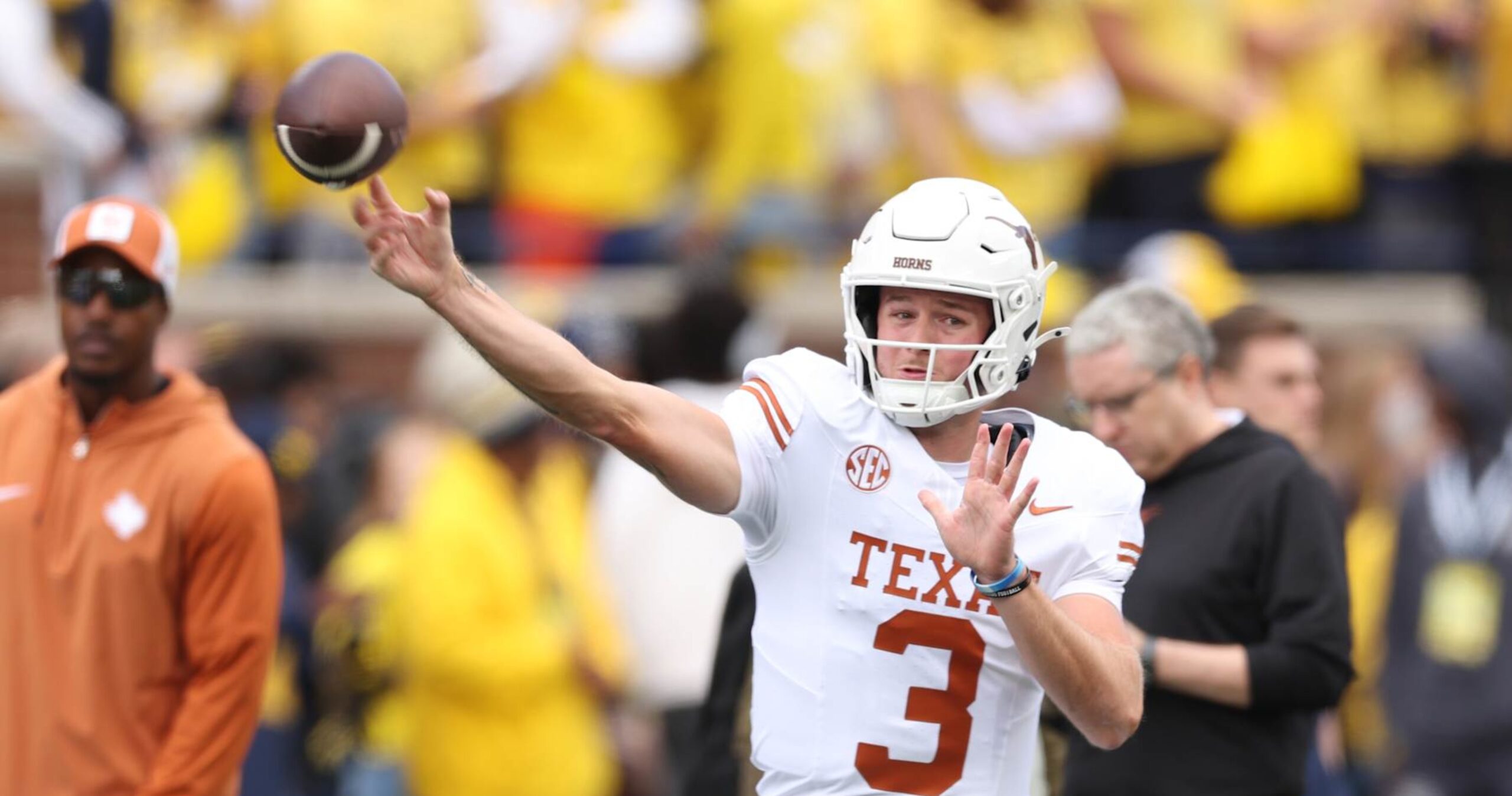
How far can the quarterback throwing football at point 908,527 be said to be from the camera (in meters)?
4.14

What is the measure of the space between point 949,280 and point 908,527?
17.9 inches

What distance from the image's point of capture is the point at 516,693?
23.5 ft

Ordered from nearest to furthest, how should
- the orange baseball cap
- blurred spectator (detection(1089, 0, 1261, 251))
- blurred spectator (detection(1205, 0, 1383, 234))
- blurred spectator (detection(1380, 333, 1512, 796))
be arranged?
the orange baseball cap < blurred spectator (detection(1380, 333, 1512, 796)) < blurred spectator (detection(1089, 0, 1261, 251)) < blurred spectator (detection(1205, 0, 1383, 234))

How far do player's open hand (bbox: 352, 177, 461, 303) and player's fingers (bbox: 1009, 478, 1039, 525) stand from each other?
1.01 m

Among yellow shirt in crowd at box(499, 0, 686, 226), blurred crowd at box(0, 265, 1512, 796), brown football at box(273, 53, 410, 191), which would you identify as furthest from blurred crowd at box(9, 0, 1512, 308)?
brown football at box(273, 53, 410, 191)

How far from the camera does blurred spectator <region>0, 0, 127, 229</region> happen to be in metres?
10.1

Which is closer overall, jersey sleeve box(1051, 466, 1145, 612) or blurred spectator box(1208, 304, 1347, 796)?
jersey sleeve box(1051, 466, 1145, 612)

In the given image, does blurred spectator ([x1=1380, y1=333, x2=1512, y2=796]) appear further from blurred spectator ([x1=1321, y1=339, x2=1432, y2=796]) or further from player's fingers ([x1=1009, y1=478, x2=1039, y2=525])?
player's fingers ([x1=1009, y1=478, x2=1039, y2=525])

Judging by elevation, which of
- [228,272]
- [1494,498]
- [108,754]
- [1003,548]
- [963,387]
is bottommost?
[108,754]

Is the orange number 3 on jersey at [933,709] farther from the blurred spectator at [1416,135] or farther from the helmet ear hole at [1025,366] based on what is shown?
the blurred spectator at [1416,135]

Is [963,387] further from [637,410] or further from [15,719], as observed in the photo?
[15,719]

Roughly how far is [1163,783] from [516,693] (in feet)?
8.30

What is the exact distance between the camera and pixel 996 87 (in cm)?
1053

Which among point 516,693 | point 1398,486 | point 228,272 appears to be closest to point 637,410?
point 516,693
